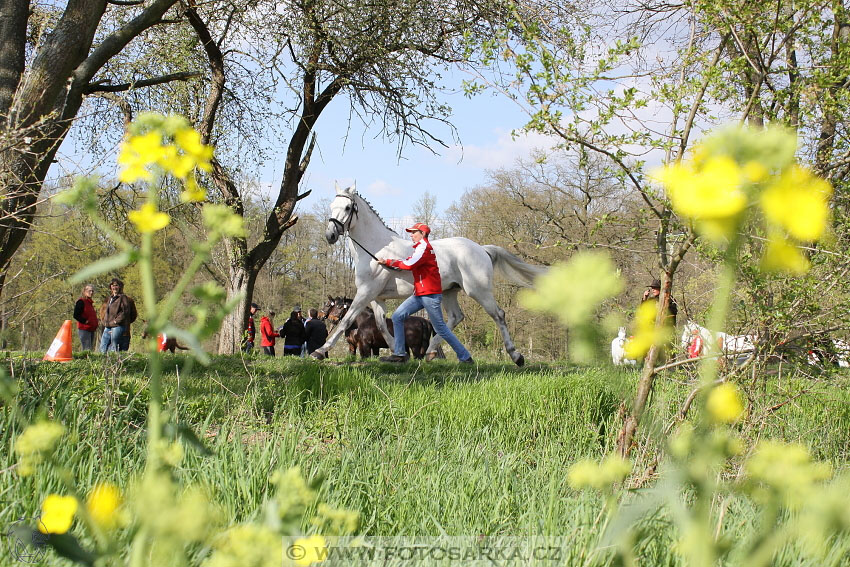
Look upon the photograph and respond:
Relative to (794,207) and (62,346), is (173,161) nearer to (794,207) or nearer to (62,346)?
(794,207)

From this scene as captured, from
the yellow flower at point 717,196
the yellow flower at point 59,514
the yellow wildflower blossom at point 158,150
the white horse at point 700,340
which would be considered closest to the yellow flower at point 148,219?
the yellow wildflower blossom at point 158,150

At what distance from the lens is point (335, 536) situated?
1836 millimetres

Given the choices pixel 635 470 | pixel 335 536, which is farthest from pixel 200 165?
pixel 635 470

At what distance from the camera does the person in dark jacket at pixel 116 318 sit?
12.1 meters

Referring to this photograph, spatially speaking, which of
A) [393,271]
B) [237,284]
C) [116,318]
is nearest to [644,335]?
[393,271]

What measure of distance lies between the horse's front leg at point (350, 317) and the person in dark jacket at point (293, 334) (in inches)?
226

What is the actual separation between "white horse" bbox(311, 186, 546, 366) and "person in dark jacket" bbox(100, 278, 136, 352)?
15.6 feet

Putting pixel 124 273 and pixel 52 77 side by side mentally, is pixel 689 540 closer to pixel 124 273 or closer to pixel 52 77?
pixel 52 77

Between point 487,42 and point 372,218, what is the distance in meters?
7.01

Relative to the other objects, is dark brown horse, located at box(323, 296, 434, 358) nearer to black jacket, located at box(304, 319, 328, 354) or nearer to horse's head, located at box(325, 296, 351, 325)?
horse's head, located at box(325, 296, 351, 325)

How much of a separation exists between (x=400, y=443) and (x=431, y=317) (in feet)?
19.3

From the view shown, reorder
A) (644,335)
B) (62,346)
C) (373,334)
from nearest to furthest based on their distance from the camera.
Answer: (644,335)
(62,346)
(373,334)

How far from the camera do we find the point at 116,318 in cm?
1206

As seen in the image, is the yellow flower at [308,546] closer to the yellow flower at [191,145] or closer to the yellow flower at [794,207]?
the yellow flower at [191,145]
